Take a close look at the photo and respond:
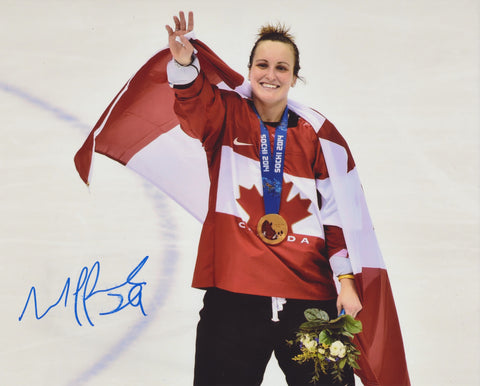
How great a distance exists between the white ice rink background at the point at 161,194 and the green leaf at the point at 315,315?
3.09ft

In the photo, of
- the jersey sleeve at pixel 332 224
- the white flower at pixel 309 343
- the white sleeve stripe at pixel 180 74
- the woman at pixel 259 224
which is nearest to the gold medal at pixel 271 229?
the woman at pixel 259 224

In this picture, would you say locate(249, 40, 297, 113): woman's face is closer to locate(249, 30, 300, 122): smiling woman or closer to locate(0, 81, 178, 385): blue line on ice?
locate(249, 30, 300, 122): smiling woman

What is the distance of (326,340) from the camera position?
1.92 m

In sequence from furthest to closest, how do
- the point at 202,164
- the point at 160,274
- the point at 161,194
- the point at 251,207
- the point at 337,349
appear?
the point at 161,194, the point at 160,274, the point at 202,164, the point at 251,207, the point at 337,349

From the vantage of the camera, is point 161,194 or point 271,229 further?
point 161,194

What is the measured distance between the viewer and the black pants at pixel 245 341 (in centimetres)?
198

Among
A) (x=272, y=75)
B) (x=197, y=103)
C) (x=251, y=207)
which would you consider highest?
(x=272, y=75)

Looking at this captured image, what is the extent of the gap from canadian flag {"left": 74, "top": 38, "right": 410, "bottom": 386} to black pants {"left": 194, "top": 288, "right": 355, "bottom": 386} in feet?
0.62

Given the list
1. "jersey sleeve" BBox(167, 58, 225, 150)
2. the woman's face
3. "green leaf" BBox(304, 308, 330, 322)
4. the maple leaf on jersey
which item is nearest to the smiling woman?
the woman's face

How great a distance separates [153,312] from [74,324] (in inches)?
12.1

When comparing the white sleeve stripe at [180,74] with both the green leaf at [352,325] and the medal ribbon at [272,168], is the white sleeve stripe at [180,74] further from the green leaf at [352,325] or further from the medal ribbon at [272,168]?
the green leaf at [352,325]

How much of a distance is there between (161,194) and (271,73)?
3.94 ft
